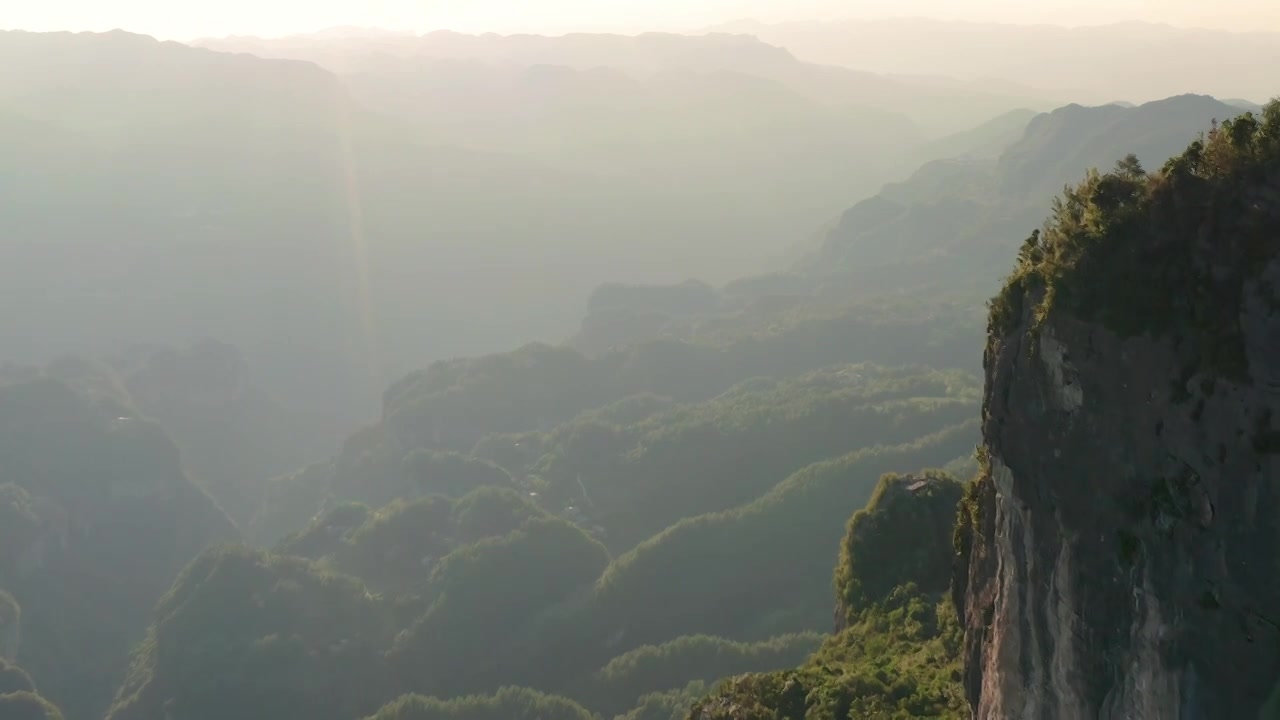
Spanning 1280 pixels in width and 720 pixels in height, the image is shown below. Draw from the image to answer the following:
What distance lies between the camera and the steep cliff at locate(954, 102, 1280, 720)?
523 inches

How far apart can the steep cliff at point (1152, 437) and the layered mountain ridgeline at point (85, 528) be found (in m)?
91.6

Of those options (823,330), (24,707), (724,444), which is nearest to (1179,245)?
(24,707)

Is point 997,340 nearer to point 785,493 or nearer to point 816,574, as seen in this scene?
point 816,574

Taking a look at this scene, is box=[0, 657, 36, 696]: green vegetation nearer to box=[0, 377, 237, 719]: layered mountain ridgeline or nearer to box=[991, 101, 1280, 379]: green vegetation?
box=[0, 377, 237, 719]: layered mountain ridgeline

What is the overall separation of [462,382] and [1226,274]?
140993mm

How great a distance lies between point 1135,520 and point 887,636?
64.6 feet

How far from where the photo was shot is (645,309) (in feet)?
655

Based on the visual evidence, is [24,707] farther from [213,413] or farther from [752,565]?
[213,413]

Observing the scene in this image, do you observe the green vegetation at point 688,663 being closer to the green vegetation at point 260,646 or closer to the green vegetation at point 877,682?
the green vegetation at point 260,646

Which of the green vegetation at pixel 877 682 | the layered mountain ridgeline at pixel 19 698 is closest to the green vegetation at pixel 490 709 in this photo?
the layered mountain ridgeline at pixel 19 698

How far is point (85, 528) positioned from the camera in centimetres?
11225

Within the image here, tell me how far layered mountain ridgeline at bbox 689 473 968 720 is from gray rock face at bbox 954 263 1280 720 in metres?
8.87

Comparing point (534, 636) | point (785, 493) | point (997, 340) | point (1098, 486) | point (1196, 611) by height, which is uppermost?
point (997, 340)

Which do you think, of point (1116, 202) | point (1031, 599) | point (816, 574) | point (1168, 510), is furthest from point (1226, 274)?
point (816, 574)
